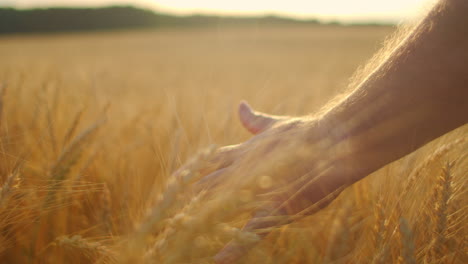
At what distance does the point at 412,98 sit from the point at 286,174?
304mm

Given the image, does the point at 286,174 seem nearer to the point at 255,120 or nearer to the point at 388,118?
the point at 388,118

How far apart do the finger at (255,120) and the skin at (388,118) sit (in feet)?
0.81

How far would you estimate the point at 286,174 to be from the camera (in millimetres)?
708

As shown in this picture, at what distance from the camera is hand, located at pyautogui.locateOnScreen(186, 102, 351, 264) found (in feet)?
1.96

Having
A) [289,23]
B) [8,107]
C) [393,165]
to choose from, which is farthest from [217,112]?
[289,23]

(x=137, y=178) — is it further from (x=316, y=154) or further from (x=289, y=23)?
(x=289, y=23)

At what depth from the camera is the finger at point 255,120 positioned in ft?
3.31

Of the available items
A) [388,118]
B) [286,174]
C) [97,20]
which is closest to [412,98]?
[388,118]

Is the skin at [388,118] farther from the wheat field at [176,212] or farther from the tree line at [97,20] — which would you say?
the tree line at [97,20]

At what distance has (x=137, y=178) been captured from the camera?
870 millimetres

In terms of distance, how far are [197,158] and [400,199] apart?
48 cm

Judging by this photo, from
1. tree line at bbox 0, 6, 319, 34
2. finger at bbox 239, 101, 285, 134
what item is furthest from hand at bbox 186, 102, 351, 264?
tree line at bbox 0, 6, 319, 34

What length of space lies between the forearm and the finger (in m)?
0.28

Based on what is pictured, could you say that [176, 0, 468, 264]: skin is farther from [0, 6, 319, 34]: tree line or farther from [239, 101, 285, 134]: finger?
[0, 6, 319, 34]: tree line
